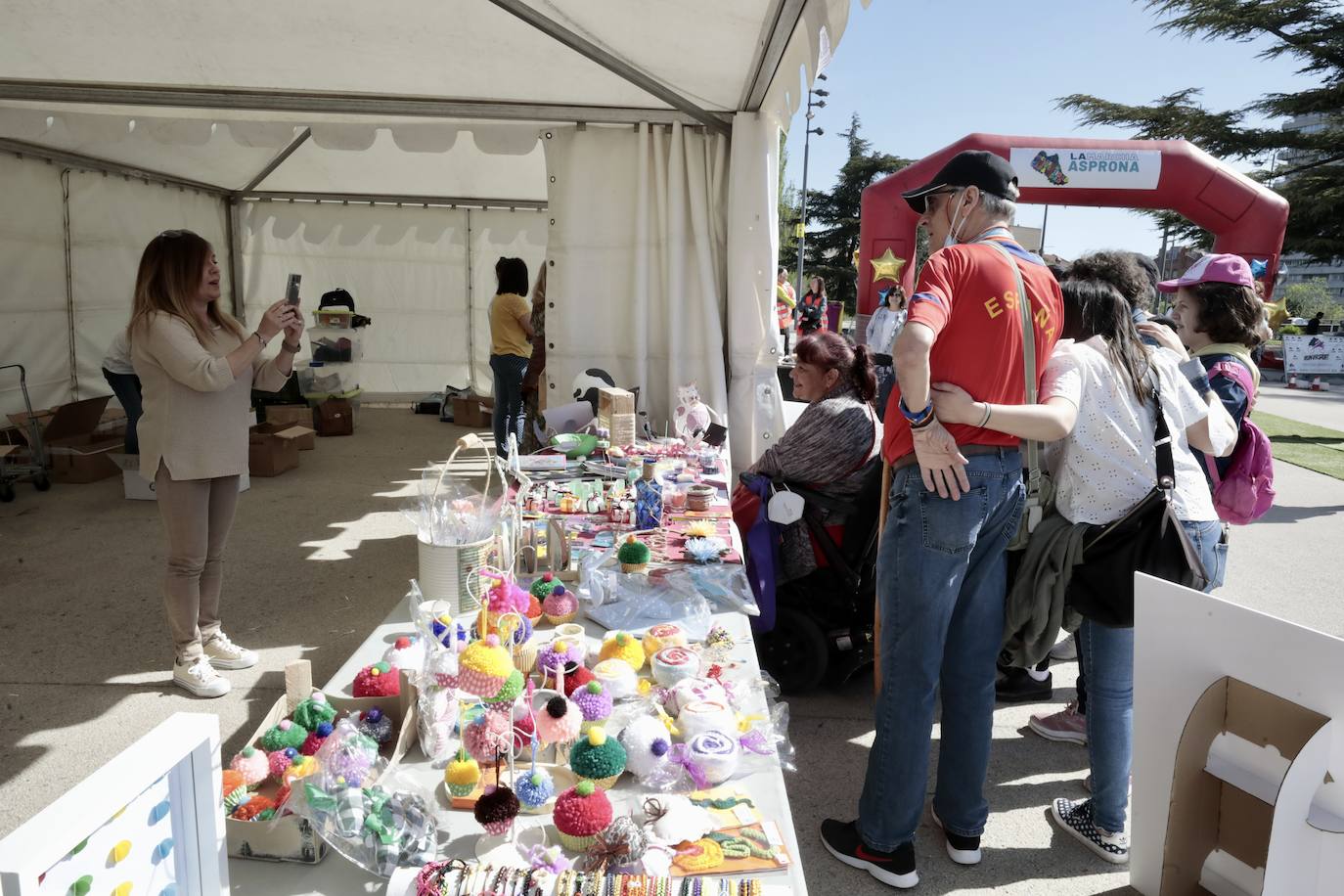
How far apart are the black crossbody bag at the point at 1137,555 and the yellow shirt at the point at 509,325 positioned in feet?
14.1

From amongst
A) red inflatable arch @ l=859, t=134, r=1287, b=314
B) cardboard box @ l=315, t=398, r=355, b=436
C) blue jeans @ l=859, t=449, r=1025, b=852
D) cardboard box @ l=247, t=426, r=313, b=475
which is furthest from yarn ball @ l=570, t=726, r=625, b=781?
cardboard box @ l=315, t=398, r=355, b=436

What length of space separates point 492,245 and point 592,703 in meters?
8.82

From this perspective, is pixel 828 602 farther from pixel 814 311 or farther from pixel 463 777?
pixel 814 311

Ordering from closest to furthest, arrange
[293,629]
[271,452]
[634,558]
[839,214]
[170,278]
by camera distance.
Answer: [634,558] → [170,278] → [293,629] → [271,452] → [839,214]

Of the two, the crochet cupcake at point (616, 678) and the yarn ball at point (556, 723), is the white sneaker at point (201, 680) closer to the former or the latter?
the crochet cupcake at point (616, 678)

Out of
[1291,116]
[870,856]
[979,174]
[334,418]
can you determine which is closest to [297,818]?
[870,856]

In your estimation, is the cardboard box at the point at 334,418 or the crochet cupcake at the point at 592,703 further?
the cardboard box at the point at 334,418

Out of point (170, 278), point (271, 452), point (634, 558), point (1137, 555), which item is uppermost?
point (170, 278)

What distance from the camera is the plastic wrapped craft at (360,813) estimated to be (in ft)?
3.92

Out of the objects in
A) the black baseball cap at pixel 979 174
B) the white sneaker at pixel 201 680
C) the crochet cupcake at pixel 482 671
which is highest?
the black baseball cap at pixel 979 174

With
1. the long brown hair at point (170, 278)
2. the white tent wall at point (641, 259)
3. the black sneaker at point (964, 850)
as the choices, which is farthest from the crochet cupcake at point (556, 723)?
the white tent wall at point (641, 259)

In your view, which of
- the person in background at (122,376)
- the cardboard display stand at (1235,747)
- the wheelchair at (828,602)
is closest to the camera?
the cardboard display stand at (1235,747)

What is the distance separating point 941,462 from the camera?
1.85m

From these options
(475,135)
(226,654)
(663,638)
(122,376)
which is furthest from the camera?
(122,376)
